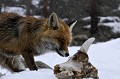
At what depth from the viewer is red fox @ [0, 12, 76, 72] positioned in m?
7.27

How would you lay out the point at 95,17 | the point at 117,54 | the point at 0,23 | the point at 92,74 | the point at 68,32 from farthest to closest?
the point at 95,17 < the point at 117,54 < the point at 0,23 < the point at 68,32 < the point at 92,74

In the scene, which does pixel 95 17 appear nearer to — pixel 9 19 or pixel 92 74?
pixel 9 19


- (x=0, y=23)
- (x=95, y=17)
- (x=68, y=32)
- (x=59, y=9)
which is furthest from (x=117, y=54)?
(x=59, y=9)

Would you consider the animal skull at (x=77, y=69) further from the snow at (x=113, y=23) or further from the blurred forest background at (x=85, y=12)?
the snow at (x=113, y=23)

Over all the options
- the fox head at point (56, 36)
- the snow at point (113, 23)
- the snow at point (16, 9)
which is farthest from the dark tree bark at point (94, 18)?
the fox head at point (56, 36)

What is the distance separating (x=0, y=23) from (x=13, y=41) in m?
0.57

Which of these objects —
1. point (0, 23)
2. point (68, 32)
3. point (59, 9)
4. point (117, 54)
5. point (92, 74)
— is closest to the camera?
point (92, 74)

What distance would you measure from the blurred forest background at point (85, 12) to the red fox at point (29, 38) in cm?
2220

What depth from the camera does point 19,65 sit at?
26.4 feet

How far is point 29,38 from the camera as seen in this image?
751 cm

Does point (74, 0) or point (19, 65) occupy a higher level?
point (19, 65)

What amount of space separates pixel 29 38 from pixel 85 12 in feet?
97.7

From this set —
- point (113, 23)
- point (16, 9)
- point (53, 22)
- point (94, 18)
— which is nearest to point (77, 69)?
point (53, 22)

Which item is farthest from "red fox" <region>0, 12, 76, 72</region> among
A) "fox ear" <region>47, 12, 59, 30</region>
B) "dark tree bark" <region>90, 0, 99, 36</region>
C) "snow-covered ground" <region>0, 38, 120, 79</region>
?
"dark tree bark" <region>90, 0, 99, 36</region>
